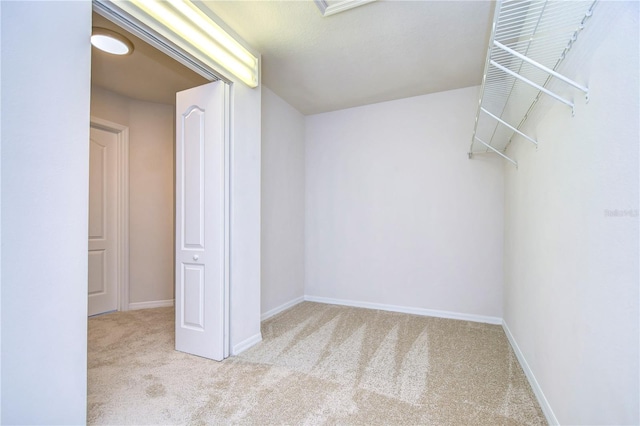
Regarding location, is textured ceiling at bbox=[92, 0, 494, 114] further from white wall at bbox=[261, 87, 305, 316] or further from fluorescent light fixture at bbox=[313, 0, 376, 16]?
white wall at bbox=[261, 87, 305, 316]

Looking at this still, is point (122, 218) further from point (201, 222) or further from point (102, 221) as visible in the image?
point (201, 222)

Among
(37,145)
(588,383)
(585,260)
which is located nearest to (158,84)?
(37,145)

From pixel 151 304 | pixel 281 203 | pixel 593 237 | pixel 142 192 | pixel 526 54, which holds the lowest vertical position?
pixel 151 304

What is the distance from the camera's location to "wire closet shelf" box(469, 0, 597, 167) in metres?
1.23

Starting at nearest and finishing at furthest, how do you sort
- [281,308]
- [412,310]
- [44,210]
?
1. [44,210]
2. [412,310]
3. [281,308]

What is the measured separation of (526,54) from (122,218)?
4.31 metres

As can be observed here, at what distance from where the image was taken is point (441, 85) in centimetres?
330

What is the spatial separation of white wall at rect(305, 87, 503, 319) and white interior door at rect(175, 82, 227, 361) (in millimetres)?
1921

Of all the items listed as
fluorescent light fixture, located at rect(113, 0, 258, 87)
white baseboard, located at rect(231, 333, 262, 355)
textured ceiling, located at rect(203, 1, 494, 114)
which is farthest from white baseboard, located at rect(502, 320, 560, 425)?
fluorescent light fixture, located at rect(113, 0, 258, 87)

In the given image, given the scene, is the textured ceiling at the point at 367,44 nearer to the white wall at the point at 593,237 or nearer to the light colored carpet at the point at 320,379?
the white wall at the point at 593,237

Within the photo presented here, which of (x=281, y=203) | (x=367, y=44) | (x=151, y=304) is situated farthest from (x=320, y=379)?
(x=151, y=304)

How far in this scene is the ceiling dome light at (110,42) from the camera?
92.5 inches

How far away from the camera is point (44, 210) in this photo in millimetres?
1333

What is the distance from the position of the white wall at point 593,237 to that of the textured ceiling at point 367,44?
1.09 m
